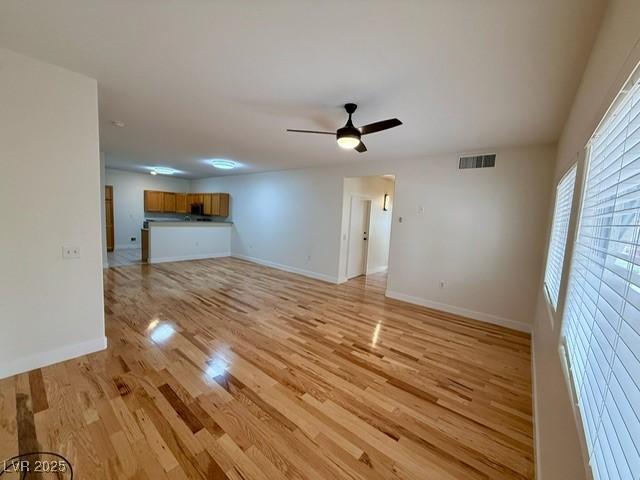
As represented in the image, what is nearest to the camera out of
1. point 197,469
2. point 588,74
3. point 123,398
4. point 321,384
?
point 197,469

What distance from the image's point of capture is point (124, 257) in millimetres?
7293

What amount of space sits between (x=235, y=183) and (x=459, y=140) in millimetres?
6667

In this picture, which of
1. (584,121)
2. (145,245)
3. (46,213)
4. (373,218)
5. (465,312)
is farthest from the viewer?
(145,245)

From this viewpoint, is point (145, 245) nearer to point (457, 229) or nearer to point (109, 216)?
point (109, 216)

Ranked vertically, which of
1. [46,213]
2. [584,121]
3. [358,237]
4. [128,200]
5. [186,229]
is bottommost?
[186,229]

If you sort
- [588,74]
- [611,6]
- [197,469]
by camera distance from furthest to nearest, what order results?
[588,74] → [197,469] → [611,6]

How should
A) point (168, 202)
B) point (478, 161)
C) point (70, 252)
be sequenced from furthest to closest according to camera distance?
point (168, 202) < point (478, 161) < point (70, 252)

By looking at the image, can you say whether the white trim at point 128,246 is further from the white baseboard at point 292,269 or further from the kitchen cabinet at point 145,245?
the white baseboard at point 292,269

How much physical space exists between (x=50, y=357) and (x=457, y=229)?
5.29 metres

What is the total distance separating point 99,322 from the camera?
2.62 m

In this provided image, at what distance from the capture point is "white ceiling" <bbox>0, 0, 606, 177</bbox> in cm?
152

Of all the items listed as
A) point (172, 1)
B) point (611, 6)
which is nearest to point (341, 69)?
point (172, 1)

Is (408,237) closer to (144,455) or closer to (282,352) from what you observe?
(282,352)

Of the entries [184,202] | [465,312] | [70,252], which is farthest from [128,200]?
[465,312]
